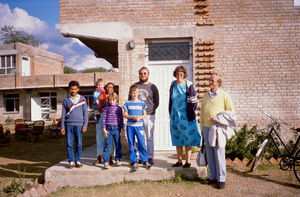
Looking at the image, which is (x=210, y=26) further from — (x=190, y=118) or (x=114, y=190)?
Answer: (x=114, y=190)

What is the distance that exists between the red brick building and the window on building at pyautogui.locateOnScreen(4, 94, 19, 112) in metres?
20.8

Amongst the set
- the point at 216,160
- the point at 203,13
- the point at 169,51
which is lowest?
the point at 216,160

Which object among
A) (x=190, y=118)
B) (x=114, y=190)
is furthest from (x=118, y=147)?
(x=190, y=118)

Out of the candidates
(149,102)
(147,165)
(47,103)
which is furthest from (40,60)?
(147,165)

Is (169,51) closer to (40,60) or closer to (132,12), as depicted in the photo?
(132,12)

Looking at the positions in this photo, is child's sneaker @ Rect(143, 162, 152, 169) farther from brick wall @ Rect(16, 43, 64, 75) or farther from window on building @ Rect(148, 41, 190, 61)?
brick wall @ Rect(16, 43, 64, 75)

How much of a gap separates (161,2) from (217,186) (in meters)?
4.58

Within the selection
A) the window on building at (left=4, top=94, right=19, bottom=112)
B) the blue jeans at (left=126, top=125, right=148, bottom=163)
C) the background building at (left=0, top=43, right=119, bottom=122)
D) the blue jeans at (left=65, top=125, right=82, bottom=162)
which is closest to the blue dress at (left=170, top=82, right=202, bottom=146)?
the blue jeans at (left=126, top=125, right=148, bottom=163)

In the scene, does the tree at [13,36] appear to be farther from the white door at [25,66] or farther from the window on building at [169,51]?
the window on building at [169,51]

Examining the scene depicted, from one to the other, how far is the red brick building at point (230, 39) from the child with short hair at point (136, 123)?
1.48m

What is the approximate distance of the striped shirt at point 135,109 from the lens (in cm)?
406

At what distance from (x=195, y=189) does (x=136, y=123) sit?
5.25ft

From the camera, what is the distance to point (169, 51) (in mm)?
5766

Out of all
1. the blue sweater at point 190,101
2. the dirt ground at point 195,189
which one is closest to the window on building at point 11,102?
the dirt ground at point 195,189
